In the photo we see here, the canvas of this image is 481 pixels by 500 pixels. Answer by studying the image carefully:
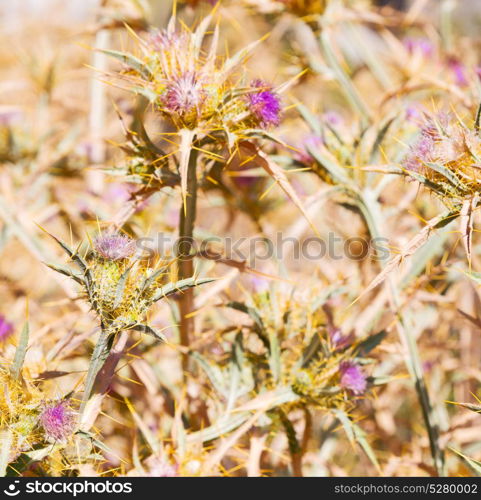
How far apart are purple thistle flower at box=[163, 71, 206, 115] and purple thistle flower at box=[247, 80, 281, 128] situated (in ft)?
0.22

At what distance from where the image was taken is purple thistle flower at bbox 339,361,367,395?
0.86m

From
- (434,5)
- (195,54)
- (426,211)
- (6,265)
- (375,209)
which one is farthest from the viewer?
(434,5)

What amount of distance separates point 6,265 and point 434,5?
2701 millimetres

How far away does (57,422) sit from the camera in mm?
690

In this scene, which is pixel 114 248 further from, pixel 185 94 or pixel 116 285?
pixel 185 94

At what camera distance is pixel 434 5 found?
3.26 metres

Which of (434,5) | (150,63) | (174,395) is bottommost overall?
(174,395)

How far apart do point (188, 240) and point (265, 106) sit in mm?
237

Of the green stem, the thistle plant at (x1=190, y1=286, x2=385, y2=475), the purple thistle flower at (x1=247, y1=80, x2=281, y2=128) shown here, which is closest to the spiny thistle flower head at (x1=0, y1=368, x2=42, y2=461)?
the thistle plant at (x1=190, y1=286, x2=385, y2=475)

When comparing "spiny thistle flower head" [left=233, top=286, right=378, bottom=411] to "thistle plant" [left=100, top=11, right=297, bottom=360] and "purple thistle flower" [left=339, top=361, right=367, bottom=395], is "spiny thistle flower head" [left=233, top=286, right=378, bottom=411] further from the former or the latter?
"thistle plant" [left=100, top=11, right=297, bottom=360]

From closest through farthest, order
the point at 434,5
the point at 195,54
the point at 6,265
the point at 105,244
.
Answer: the point at 105,244 < the point at 195,54 < the point at 6,265 < the point at 434,5
